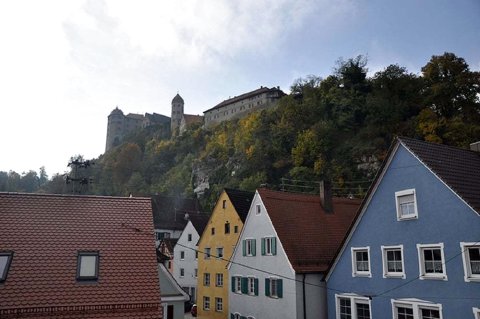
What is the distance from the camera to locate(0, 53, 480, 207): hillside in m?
52.4

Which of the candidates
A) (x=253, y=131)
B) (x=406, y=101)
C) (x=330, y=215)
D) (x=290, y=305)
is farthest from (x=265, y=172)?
(x=290, y=305)

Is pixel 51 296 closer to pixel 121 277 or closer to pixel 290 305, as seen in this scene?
pixel 121 277

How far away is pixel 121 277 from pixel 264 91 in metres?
98.9

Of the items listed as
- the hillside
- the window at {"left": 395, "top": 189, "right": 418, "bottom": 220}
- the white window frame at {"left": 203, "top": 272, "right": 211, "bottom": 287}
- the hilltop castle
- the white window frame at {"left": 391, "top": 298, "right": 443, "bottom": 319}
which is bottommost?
the white window frame at {"left": 203, "top": 272, "right": 211, "bottom": 287}

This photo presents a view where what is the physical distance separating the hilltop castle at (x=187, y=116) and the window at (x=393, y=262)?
8632 cm

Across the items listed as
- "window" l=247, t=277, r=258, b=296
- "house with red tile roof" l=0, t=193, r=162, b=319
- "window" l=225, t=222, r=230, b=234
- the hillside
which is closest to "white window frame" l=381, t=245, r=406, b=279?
"window" l=247, t=277, r=258, b=296

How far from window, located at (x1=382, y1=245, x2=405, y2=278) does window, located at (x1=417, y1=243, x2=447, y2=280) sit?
1.02m

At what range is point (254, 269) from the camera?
27.8m

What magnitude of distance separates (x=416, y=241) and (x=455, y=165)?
3798 millimetres

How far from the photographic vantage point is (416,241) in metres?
17.8

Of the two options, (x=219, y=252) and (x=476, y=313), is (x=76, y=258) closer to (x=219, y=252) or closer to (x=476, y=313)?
(x=476, y=313)

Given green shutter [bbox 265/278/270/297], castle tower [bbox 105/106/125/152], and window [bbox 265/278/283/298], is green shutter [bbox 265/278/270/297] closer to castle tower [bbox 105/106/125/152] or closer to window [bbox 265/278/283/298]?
window [bbox 265/278/283/298]

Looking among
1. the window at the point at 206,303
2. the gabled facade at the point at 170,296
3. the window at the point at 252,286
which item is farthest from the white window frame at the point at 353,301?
the window at the point at 206,303

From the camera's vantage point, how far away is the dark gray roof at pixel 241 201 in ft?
108
